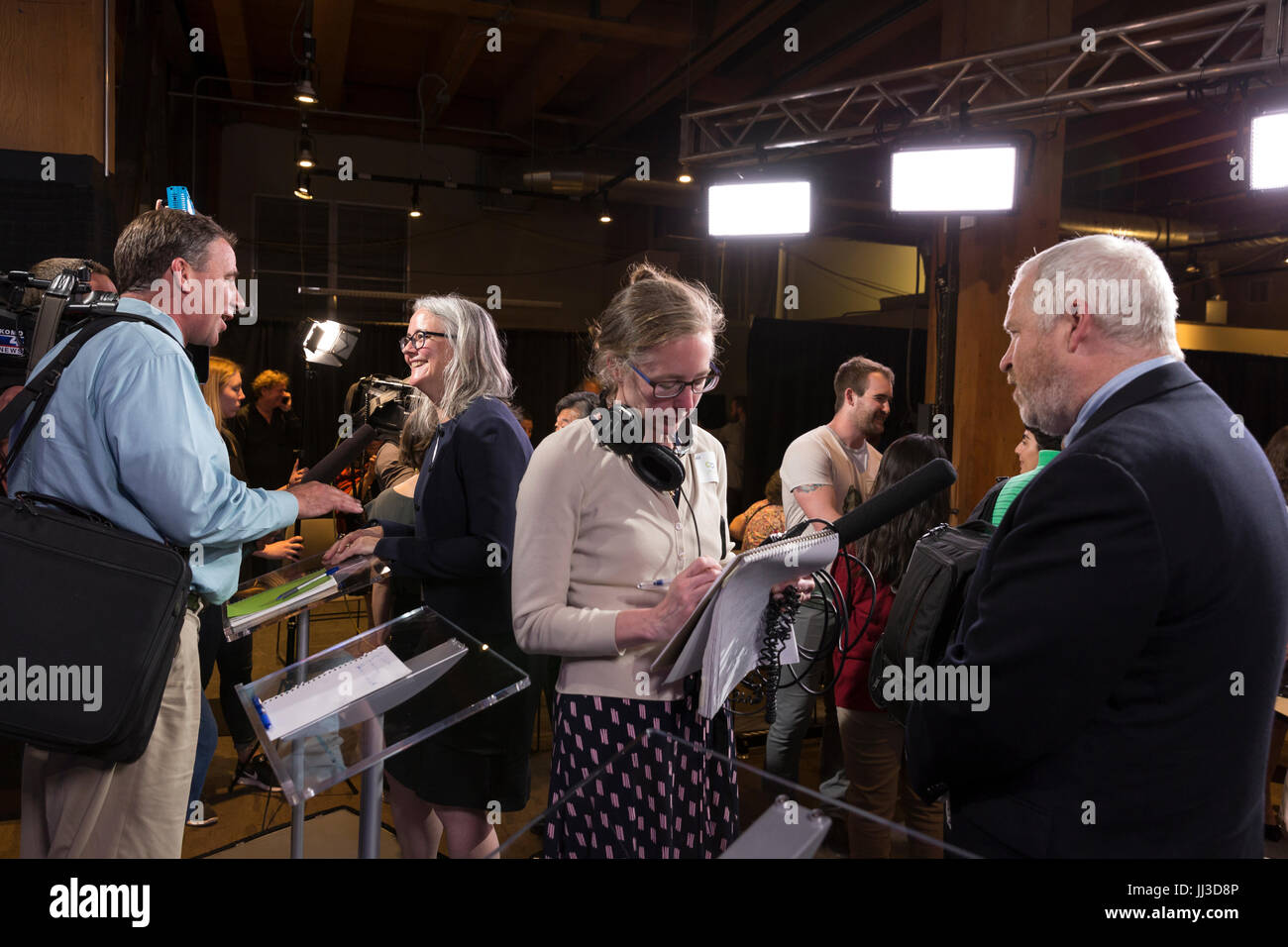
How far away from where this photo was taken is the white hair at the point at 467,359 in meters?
2.06

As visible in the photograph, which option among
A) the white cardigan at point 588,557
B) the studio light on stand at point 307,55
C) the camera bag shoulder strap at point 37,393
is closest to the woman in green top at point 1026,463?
the white cardigan at point 588,557

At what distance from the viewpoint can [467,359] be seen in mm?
2082

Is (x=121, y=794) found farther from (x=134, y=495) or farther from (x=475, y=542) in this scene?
(x=475, y=542)

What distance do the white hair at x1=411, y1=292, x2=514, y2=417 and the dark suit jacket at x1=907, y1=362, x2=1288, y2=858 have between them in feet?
4.43

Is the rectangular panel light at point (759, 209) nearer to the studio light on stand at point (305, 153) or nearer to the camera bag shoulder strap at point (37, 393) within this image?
the studio light on stand at point (305, 153)

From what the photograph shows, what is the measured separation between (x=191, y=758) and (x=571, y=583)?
0.74 meters

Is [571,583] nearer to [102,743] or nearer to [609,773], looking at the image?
[609,773]

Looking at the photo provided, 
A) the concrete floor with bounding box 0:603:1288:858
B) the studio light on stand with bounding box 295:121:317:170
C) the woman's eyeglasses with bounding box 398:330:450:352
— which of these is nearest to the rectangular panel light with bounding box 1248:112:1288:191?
the concrete floor with bounding box 0:603:1288:858

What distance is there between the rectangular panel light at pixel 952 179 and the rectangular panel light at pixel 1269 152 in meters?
1.09

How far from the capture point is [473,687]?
1142mm

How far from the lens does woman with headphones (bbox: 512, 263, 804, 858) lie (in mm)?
1339

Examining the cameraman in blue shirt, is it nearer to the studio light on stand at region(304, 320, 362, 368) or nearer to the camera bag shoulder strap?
the camera bag shoulder strap

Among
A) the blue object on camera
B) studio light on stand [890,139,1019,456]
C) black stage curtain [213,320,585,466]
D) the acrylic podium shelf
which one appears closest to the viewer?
the acrylic podium shelf

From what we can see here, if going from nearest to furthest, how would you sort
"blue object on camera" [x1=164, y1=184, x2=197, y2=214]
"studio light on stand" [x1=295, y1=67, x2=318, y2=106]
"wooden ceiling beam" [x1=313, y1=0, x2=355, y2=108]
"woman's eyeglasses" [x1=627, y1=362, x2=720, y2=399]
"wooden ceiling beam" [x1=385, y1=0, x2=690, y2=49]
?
"woman's eyeglasses" [x1=627, y1=362, x2=720, y2=399], "blue object on camera" [x1=164, y1=184, x2=197, y2=214], "studio light on stand" [x1=295, y1=67, x2=318, y2=106], "wooden ceiling beam" [x1=385, y1=0, x2=690, y2=49], "wooden ceiling beam" [x1=313, y1=0, x2=355, y2=108]
